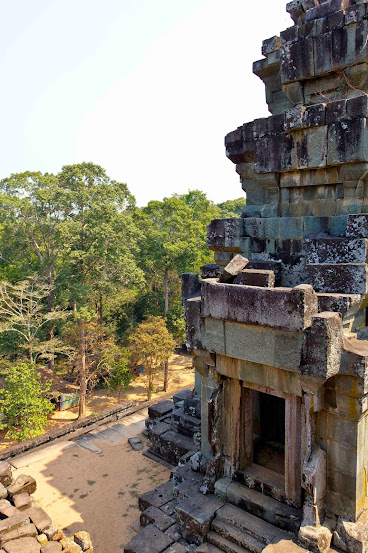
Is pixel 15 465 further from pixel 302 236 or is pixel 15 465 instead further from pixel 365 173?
pixel 365 173

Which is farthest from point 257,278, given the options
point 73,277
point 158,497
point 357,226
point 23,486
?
point 73,277

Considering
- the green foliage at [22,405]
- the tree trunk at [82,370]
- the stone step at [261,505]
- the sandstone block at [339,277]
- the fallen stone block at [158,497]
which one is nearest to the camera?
the sandstone block at [339,277]

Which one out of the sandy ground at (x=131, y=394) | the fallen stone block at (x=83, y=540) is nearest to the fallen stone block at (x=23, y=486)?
the fallen stone block at (x=83, y=540)

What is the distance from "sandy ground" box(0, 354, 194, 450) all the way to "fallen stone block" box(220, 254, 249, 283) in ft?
41.9

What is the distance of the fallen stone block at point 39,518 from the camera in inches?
251

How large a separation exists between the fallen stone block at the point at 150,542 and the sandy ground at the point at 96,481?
3.48ft

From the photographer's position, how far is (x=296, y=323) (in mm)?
4637

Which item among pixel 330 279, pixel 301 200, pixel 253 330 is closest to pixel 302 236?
pixel 301 200

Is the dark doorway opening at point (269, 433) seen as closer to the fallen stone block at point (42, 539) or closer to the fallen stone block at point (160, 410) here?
the fallen stone block at point (160, 410)

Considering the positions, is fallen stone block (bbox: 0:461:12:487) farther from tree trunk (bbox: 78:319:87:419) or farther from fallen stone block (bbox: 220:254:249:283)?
tree trunk (bbox: 78:319:87:419)

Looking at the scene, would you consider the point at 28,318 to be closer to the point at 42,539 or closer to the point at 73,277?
the point at 73,277

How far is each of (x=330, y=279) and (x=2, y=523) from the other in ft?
21.8

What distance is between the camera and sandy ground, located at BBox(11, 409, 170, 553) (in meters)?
6.97

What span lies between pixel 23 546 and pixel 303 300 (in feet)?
18.8
